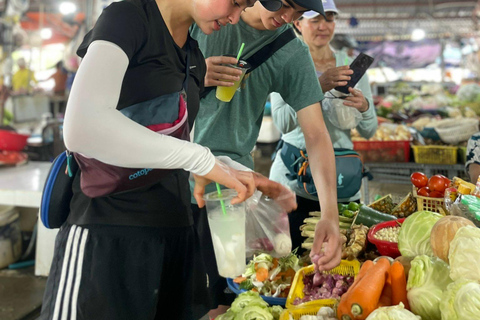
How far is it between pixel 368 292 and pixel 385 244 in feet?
1.99

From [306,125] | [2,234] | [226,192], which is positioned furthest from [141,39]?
[2,234]

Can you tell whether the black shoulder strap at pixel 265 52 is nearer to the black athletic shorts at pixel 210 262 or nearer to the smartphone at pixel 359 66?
the black athletic shorts at pixel 210 262

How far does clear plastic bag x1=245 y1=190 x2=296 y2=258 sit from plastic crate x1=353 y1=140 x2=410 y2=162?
2950mm

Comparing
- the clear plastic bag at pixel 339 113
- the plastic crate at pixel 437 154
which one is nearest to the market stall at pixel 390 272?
the clear plastic bag at pixel 339 113

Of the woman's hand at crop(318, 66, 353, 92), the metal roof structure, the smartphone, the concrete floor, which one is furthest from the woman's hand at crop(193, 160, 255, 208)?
the metal roof structure

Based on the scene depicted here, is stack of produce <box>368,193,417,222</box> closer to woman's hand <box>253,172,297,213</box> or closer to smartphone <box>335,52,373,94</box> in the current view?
smartphone <box>335,52,373,94</box>

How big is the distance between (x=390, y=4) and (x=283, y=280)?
17.6m

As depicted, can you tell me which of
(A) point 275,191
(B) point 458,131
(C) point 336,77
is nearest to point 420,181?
(C) point 336,77

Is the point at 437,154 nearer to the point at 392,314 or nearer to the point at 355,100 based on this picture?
the point at 355,100

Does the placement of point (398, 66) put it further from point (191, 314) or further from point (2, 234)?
point (191, 314)

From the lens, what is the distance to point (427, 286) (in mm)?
1446

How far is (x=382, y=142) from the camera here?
4363 millimetres

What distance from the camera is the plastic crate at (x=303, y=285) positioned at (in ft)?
5.65

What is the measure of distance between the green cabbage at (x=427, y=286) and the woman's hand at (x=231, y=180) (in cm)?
60
